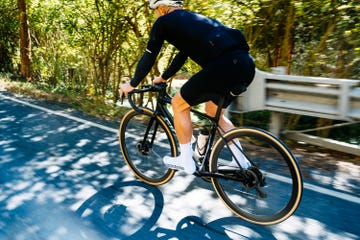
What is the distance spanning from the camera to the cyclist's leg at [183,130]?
11.5 ft

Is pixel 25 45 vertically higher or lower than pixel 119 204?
higher

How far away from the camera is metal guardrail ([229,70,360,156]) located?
174 inches

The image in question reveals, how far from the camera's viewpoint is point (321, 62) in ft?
20.3

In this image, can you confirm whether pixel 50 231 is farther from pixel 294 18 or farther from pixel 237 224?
pixel 294 18

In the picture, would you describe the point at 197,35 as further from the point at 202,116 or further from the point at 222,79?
the point at 202,116

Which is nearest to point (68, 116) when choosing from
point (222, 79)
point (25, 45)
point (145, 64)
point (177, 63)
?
point (177, 63)

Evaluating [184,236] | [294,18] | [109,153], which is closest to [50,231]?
[184,236]

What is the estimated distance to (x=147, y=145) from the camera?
4348 millimetres

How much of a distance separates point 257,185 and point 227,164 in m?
0.36

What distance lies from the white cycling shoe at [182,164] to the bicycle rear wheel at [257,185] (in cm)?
21

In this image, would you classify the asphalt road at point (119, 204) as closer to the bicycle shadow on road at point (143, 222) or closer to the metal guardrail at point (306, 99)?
the bicycle shadow on road at point (143, 222)

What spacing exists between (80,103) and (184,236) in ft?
18.5

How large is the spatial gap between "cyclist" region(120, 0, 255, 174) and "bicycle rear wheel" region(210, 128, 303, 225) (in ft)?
0.46

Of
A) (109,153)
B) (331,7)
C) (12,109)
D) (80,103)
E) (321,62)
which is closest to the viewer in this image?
(109,153)
